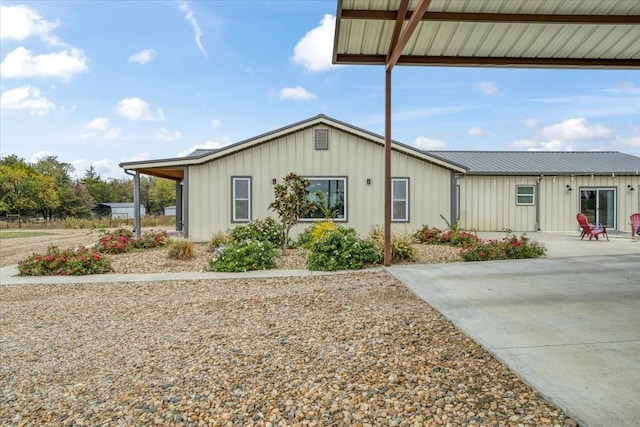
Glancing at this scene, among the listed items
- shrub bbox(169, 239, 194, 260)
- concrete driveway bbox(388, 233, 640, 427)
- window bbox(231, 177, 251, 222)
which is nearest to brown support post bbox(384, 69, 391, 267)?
concrete driveway bbox(388, 233, 640, 427)

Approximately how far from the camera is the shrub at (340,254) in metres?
7.21

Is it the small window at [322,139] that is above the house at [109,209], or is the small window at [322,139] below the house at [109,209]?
above

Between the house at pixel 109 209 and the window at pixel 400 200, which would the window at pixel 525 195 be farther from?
the house at pixel 109 209

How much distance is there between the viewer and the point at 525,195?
15.6 meters

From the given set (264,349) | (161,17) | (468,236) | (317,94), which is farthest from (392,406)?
(317,94)

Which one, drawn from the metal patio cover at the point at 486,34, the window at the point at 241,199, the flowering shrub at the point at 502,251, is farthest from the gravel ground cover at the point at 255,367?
the window at the point at 241,199

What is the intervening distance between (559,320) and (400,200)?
8723 millimetres

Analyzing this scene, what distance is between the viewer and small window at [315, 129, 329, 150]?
39.9ft

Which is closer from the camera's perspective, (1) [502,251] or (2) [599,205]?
(1) [502,251]

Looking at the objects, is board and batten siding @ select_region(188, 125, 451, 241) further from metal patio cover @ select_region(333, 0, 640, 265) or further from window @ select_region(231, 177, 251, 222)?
metal patio cover @ select_region(333, 0, 640, 265)

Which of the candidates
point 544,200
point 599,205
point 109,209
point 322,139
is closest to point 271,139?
point 322,139

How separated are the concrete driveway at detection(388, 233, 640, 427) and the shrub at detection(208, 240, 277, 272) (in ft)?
7.82

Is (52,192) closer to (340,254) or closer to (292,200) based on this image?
(292,200)

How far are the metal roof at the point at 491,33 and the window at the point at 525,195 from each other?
8.75 m
